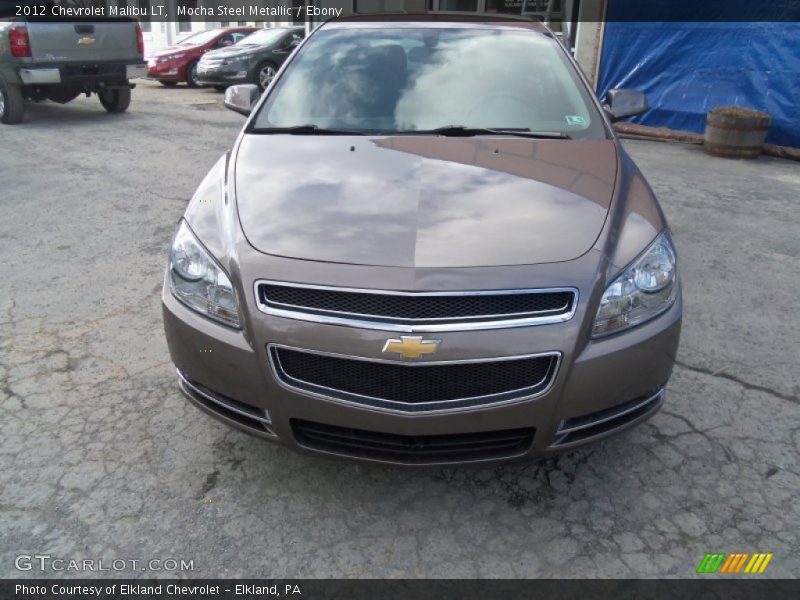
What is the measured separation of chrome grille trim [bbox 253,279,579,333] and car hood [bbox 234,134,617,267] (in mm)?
119

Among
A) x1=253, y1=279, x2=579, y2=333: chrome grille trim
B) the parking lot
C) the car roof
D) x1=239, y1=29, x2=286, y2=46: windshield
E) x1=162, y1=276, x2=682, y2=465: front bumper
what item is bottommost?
the parking lot

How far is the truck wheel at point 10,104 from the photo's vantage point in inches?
376

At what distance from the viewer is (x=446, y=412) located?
2.06 m

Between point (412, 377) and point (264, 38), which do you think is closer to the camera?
point (412, 377)

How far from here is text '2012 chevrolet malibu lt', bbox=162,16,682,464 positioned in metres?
2.04

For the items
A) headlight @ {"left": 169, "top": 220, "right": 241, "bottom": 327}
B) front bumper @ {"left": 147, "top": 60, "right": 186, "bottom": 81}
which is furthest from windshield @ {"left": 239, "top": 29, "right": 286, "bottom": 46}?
headlight @ {"left": 169, "top": 220, "right": 241, "bottom": 327}

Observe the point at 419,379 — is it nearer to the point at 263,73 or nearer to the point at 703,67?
the point at 703,67

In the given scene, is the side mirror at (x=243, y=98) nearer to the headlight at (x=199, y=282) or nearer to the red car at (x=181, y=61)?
the headlight at (x=199, y=282)

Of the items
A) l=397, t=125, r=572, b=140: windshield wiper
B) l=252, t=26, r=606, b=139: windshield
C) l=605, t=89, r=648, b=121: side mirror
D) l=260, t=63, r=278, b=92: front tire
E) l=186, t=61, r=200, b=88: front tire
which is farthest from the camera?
l=186, t=61, r=200, b=88: front tire

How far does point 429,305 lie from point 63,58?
9.71 meters

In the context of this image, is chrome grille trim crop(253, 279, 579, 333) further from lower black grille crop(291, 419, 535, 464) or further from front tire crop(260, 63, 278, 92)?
front tire crop(260, 63, 278, 92)

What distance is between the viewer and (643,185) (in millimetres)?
2783

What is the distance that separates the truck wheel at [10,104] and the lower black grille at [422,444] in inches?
387

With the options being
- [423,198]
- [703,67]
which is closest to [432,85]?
[423,198]
